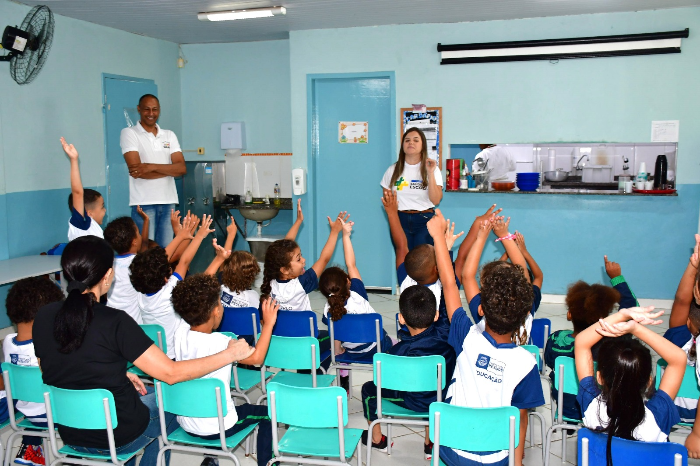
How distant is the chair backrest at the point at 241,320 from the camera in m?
3.35

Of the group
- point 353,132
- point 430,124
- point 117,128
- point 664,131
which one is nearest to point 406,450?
point 430,124

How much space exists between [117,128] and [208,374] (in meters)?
4.58

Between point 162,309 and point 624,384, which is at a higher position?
point 624,384

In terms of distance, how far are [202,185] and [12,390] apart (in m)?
4.96

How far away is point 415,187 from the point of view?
202 inches

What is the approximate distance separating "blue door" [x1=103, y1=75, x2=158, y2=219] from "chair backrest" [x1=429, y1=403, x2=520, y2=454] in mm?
5046

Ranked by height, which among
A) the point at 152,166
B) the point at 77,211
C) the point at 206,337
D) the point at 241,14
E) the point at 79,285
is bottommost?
the point at 206,337

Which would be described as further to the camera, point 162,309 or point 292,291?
point 292,291

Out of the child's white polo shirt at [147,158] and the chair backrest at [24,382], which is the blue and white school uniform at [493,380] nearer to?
the chair backrest at [24,382]

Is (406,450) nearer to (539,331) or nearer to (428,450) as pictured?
(428,450)

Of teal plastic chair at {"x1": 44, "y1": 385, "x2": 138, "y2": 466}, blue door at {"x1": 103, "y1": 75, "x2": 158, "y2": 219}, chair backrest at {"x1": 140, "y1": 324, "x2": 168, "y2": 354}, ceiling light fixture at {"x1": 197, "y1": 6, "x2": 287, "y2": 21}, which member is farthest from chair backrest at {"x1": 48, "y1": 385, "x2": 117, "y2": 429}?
blue door at {"x1": 103, "y1": 75, "x2": 158, "y2": 219}

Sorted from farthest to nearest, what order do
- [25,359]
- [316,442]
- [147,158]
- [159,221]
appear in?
[159,221] → [147,158] → [25,359] → [316,442]

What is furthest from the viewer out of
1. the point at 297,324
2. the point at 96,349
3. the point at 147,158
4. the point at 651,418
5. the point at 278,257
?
the point at 147,158

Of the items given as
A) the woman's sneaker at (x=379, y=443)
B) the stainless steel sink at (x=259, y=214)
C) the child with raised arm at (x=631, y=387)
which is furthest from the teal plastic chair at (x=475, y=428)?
the stainless steel sink at (x=259, y=214)
